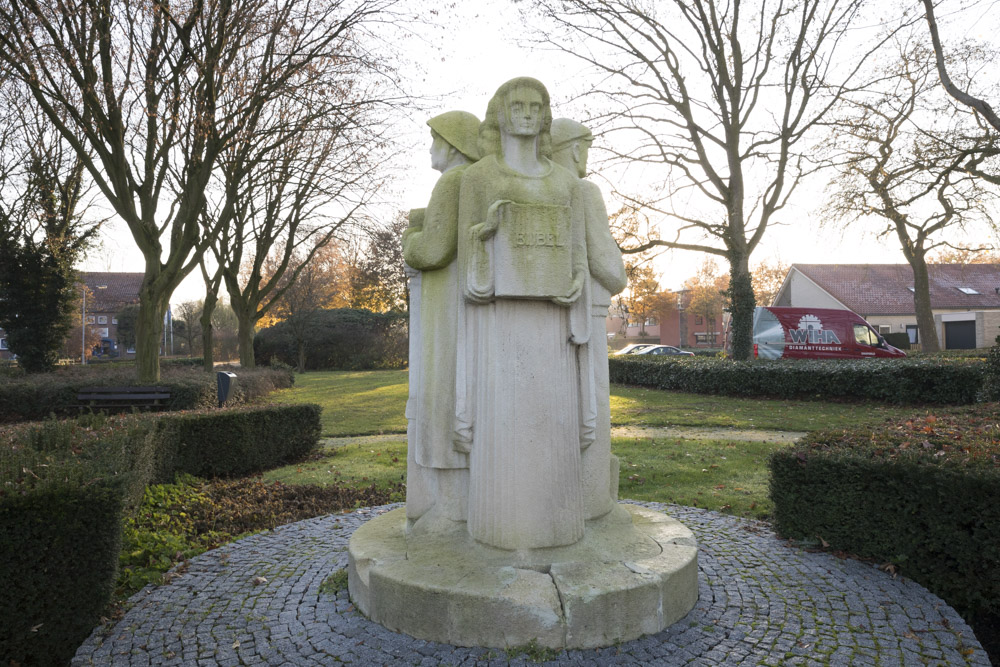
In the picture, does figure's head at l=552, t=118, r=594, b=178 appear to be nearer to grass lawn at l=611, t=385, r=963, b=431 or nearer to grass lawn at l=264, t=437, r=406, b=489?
grass lawn at l=264, t=437, r=406, b=489

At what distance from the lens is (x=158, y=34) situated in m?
12.2

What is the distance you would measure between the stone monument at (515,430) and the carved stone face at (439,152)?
7.9 inches

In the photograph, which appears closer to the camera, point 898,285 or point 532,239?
point 532,239

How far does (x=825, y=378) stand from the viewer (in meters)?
16.8

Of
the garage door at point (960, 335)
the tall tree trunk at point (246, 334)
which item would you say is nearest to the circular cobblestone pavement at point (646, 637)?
the tall tree trunk at point (246, 334)

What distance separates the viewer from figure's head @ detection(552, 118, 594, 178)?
4.51 metres

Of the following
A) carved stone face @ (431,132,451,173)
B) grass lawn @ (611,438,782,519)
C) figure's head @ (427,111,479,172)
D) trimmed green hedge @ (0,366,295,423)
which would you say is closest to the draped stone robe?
figure's head @ (427,111,479,172)

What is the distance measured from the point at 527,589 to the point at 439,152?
3038 millimetres

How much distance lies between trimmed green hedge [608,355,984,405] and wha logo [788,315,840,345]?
18.3ft

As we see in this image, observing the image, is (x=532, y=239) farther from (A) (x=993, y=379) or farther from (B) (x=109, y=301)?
(B) (x=109, y=301)

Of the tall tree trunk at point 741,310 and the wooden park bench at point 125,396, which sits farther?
the tall tree trunk at point 741,310

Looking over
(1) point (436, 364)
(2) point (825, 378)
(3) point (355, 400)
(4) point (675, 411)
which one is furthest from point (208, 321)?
(1) point (436, 364)

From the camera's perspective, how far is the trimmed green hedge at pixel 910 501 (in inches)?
162

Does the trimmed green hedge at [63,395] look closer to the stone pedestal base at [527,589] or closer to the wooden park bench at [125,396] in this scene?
the wooden park bench at [125,396]
